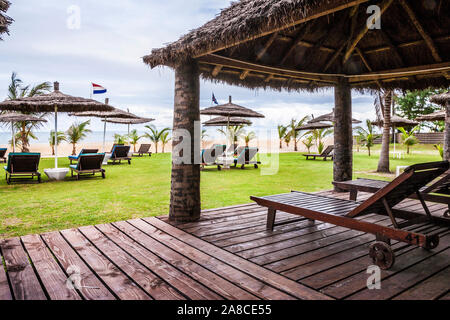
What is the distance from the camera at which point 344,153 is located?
5.93 meters

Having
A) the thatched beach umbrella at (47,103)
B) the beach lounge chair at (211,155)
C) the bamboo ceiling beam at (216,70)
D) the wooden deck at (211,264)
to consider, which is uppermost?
the thatched beach umbrella at (47,103)

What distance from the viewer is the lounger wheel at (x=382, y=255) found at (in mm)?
2330

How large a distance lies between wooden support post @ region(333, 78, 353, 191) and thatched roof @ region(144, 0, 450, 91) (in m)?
0.26

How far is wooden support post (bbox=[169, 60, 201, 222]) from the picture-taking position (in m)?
3.76

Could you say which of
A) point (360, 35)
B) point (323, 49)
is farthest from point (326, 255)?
point (323, 49)

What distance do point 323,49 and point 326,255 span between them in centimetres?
415

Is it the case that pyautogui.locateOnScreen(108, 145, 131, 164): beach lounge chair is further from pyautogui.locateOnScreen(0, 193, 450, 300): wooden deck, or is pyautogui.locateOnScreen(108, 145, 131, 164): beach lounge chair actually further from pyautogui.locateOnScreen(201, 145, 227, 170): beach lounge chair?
pyautogui.locateOnScreen(0, 193, 450, 300): wooden deck

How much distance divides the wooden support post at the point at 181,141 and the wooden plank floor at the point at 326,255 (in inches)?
9.1

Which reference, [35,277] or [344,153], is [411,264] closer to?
[35,277]

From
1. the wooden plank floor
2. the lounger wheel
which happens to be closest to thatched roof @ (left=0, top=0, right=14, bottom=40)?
the wooden plank floor

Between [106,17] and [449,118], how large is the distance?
2212cm

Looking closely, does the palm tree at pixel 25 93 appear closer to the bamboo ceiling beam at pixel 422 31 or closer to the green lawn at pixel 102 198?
the green lawn at pixel 102 198

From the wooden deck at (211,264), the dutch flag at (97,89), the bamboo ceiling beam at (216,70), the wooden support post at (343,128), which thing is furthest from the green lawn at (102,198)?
the dutch flag at (97,89)
